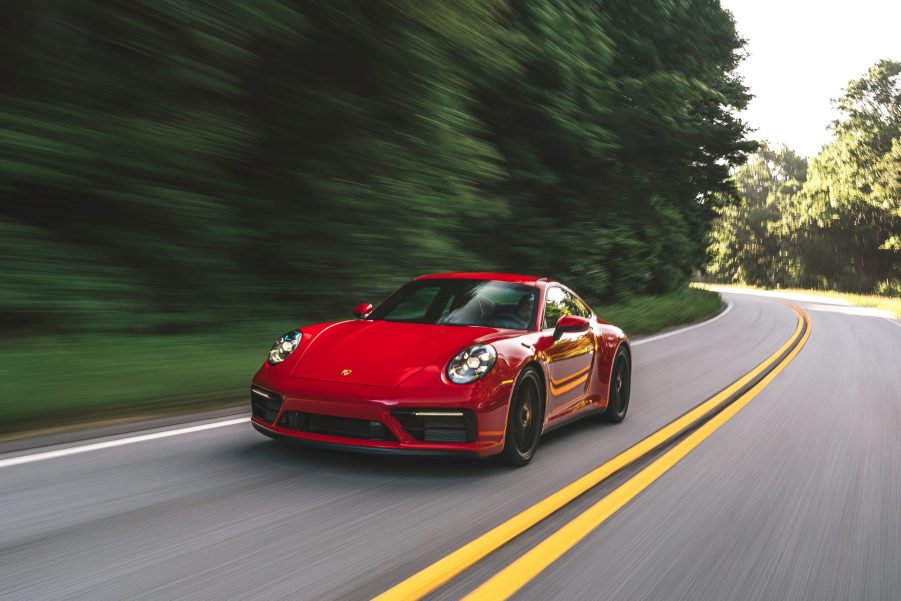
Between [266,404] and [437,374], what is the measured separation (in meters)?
1.12

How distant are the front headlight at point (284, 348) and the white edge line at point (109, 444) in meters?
1.08

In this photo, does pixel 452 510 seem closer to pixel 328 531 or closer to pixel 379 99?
pixel 328 531

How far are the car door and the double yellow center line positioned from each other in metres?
0.57

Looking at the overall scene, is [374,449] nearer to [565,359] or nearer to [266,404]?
[266,404]

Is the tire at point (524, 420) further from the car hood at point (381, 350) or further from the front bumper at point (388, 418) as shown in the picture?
the car hood at point (381, 350)

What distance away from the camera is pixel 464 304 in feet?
22.5

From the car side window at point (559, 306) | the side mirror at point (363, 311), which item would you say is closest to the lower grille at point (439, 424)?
the car side window at point (559, 306)

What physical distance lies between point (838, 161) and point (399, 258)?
6716cm

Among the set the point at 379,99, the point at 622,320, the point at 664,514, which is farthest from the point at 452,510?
the point at 622,320

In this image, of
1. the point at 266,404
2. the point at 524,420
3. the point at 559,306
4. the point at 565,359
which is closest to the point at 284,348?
the point at 266,404

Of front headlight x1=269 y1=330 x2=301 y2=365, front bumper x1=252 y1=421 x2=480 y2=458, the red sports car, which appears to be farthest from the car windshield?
front bumper x1=252 y1=421 x2=480 y2=458

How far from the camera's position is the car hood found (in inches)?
219

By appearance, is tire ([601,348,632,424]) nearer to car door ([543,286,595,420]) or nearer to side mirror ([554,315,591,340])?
car door ([543,286,595,420])

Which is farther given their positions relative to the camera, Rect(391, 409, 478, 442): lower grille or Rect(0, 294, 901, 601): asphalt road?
Rect(391, 409, 478, 442): lower grille
